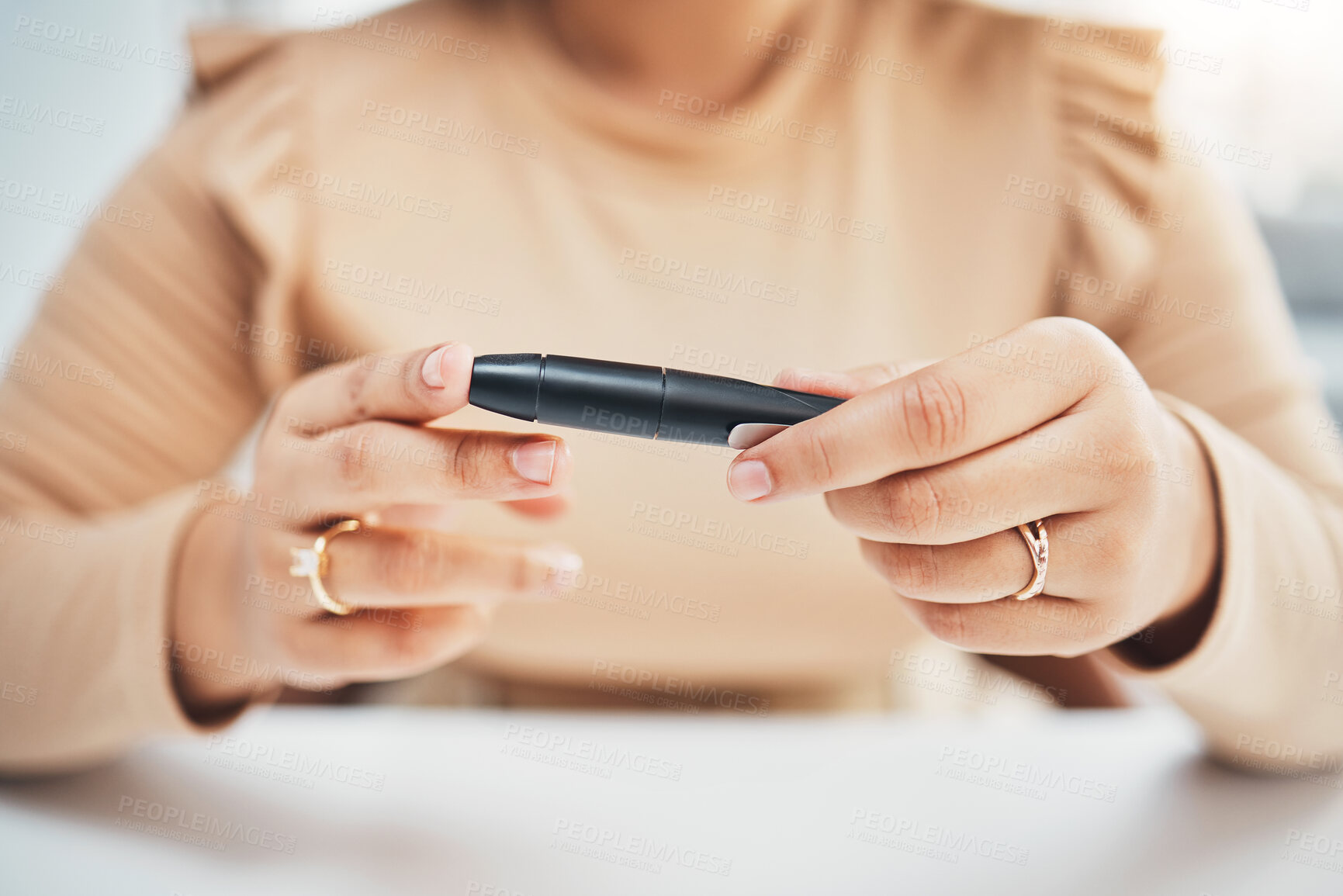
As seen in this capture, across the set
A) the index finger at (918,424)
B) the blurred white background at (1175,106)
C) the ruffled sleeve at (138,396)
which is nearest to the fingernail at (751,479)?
the index finger at (918,424)

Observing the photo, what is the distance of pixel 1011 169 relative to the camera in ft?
2.14

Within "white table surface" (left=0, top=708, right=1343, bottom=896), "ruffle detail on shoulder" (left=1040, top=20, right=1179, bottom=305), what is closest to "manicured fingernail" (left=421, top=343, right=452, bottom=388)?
"white table surface" (left=0, top=708, right=1343, bottom=896)

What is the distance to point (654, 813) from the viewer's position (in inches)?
18.5

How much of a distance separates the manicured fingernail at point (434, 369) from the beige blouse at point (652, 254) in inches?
11.0

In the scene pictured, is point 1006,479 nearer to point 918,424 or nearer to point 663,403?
point 918,424

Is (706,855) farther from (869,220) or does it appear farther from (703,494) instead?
(869,220)

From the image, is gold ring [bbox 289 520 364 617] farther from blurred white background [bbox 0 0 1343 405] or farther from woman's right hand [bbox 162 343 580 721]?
blurred white background [bbox 0 0 1343 405]

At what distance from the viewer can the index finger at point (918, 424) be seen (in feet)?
1.09

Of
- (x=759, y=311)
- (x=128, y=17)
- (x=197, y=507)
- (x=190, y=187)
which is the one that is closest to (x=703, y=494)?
(x=759, y=311)

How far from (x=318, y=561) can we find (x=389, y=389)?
0.39 ft

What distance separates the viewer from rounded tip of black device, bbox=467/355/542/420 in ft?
1.12

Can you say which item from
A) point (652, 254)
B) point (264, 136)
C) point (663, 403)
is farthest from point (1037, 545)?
point (264, 136)

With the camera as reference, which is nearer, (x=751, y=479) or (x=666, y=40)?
(x=751, y=479)

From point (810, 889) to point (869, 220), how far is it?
1.68 ft
